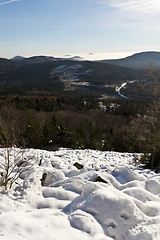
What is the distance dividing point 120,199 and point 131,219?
36 cm

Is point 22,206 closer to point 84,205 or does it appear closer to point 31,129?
point 84,205

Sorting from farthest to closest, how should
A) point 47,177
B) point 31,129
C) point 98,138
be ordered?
point 98,138
point 31,129
point 47,177

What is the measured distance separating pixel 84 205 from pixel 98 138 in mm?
29862

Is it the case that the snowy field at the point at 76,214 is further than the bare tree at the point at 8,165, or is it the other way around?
the bare tree at the point at 8,165

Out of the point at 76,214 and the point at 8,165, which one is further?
the point at 8,165

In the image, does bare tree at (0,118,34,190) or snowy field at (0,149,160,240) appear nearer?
snowy field at (0,149,160,240)

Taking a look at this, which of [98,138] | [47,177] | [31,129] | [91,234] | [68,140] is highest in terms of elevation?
[91,234]

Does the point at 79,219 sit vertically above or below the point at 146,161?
above

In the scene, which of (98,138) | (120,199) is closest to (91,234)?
(120,199)

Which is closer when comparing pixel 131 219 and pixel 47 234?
pixel 47 234

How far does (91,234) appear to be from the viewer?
263 centimetres

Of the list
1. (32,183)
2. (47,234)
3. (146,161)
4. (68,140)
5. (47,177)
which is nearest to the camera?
(47,234)

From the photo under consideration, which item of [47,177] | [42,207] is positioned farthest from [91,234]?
[47,177]

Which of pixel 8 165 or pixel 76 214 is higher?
pixel 8 165
